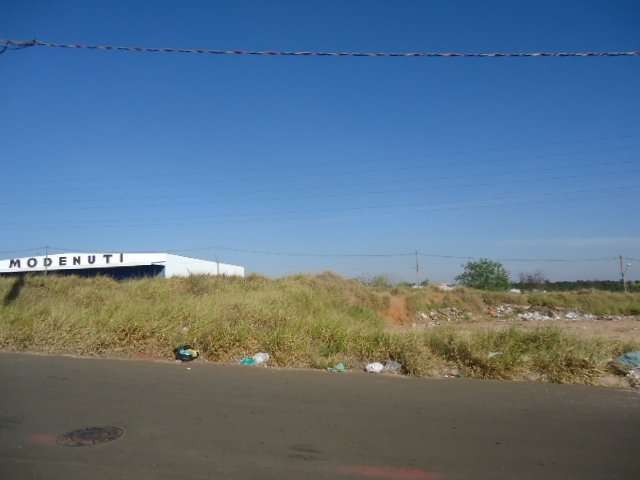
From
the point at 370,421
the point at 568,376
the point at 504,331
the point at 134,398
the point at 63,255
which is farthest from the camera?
the point at 63,255

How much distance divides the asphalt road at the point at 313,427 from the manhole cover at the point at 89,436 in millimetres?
98

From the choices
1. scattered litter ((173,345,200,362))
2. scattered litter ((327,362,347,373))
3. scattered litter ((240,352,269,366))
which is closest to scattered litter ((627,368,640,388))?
scattered litter ((327,362,347,373))

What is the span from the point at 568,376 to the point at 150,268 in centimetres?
4776

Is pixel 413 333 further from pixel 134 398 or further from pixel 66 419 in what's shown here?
pixel 66 419

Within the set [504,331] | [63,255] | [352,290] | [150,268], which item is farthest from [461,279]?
[504,331]

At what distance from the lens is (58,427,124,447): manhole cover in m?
4.60

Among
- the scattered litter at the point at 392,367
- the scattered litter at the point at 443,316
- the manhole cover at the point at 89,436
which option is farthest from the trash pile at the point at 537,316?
the manhole cover at the point at 89,436

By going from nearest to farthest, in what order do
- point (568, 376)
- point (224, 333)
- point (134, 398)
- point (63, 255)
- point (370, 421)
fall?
point (370, 421), point (134, 398), point (568, 376), point (224, 333), point (63, 255)

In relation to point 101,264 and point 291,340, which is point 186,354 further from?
point 101,264

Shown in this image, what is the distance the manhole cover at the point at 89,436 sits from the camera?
4.60m

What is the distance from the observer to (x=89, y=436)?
480 cm

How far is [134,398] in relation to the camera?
6238mm

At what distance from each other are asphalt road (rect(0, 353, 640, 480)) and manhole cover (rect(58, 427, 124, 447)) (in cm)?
10

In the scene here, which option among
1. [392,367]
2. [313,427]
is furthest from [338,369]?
[313,427]
